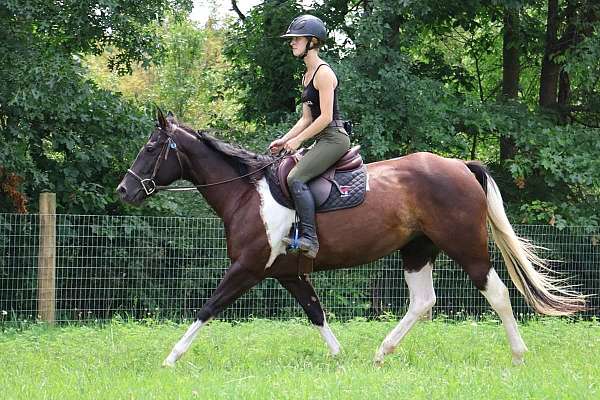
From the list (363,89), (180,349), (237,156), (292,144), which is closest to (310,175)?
(292,144)

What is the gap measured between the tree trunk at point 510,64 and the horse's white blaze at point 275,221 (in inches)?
313

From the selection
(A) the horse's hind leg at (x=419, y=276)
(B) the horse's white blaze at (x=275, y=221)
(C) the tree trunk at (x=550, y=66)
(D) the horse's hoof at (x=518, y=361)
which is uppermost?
(C) the tree trunk at (x=550, y=66)

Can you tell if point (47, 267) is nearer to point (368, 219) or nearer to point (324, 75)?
point (368, 219)

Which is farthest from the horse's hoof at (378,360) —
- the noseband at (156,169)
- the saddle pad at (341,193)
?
the noseband at (156,169)

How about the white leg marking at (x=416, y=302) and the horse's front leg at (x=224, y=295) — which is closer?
the horse's front leg at (x=224, y=295)

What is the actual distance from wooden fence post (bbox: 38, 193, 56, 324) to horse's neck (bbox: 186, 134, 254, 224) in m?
3.73

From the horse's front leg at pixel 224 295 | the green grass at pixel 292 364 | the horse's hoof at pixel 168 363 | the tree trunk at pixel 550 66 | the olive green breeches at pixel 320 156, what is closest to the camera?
the green grass at pixel 292 364

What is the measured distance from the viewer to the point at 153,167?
849 centimetres

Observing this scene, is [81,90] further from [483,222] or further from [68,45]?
[483,222]

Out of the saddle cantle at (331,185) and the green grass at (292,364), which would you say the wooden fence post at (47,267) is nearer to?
the green grass at (292,364)

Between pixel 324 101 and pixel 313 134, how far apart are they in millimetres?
291

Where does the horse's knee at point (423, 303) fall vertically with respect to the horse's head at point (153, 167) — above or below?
below

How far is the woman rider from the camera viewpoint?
8.04 metres

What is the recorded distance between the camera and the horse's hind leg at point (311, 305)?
8344mm
